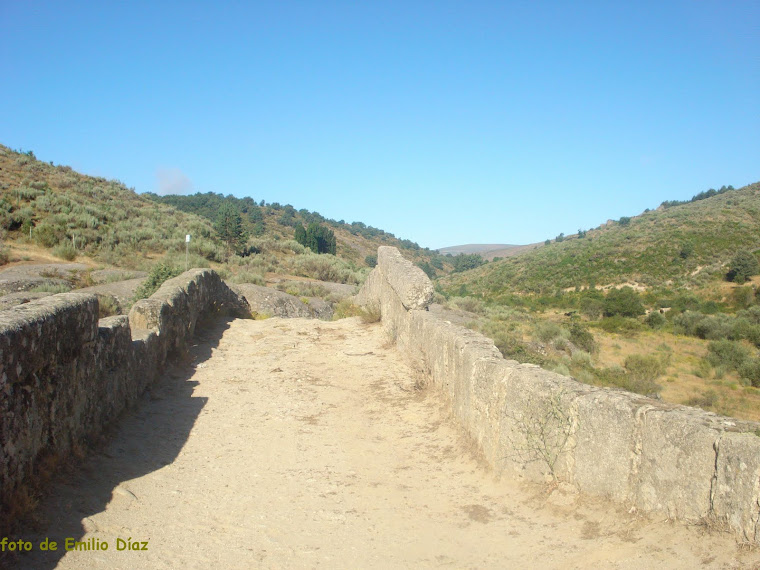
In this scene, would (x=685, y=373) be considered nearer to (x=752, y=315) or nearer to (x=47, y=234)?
(x=752, y=315)

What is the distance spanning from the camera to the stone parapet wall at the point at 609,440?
2746mm

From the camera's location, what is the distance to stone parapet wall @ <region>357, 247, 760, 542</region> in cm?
275

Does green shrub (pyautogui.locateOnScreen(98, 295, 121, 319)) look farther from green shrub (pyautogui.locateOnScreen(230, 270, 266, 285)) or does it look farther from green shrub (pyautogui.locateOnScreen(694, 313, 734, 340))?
green shrub (pyautogui.locateOnScreen(694, 313, 734, 340))

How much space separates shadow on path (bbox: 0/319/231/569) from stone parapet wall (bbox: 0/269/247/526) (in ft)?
0.50

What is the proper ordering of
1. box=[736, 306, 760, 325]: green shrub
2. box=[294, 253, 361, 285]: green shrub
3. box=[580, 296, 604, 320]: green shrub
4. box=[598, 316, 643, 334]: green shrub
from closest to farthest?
box=[736, 306, 760, 325]: green shrub
box=[598, 316, 643, 334]: green shrub
box=[294, 253, 361, 285]: green shrub
box=[580, 296, 604, 320]: green shrub

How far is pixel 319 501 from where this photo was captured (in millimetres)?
4297

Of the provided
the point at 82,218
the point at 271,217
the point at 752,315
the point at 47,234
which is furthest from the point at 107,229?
the point at 271,217

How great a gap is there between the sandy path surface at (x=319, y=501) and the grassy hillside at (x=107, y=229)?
14054 mm

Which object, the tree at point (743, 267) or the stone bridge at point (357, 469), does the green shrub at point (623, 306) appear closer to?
the tree at point (743, 267)

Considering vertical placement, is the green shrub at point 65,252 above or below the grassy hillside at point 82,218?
below

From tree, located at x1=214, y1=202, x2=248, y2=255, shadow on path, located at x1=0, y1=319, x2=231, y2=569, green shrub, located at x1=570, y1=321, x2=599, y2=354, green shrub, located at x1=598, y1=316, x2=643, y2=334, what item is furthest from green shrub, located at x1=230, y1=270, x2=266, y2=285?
green shrub, located at x1=598, y1=316, x2=643, y2=334

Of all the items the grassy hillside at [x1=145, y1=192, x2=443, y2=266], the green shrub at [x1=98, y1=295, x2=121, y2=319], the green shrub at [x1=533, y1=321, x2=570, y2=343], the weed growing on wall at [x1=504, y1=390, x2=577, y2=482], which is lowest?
the green shrub at [x1=533, y1=321, x2=570, y2=343]

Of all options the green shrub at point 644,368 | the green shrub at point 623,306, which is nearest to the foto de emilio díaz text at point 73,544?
the green shrub at point 644,368

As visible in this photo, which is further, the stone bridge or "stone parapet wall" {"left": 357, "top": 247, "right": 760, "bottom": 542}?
the stone bridge
